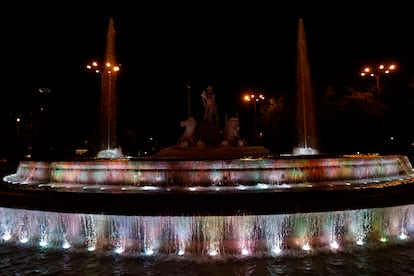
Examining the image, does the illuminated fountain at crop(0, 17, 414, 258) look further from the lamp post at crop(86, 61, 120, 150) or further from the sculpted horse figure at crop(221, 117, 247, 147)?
the lamp post at crop(86, 61, 120, 150)

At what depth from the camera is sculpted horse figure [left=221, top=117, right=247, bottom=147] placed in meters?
24.4

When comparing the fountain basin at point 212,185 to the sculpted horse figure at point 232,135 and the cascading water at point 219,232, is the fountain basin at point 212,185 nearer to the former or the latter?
the cascading water at point 219,232

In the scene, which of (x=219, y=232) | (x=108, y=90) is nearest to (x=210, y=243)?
(x=219, y=232)

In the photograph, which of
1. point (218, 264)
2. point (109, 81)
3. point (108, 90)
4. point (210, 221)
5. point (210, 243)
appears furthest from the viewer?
point (108, 90)

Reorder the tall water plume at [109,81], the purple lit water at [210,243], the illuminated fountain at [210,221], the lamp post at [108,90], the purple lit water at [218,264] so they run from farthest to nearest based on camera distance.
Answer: the tall water plume at [109,81] < the lamp post at [108,90] < the illuminated fountain at [210,221] < the purple lit water at [210,243] < the purple lit water at [218,264]

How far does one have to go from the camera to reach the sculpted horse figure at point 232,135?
79.9 feet

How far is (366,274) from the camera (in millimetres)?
8984

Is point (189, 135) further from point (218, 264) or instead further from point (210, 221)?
point (218, 264)

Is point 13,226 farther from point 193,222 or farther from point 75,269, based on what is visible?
point 193,222

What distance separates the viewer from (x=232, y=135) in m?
24.7

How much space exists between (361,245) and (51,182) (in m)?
10.5

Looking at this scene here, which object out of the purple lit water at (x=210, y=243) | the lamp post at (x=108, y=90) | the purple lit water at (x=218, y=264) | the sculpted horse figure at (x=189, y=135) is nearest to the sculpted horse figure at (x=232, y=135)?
the sculpted horse figure at (x=189, y=135)

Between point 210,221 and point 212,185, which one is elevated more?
point 212,185

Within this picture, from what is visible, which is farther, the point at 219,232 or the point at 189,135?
the point at 189,135
